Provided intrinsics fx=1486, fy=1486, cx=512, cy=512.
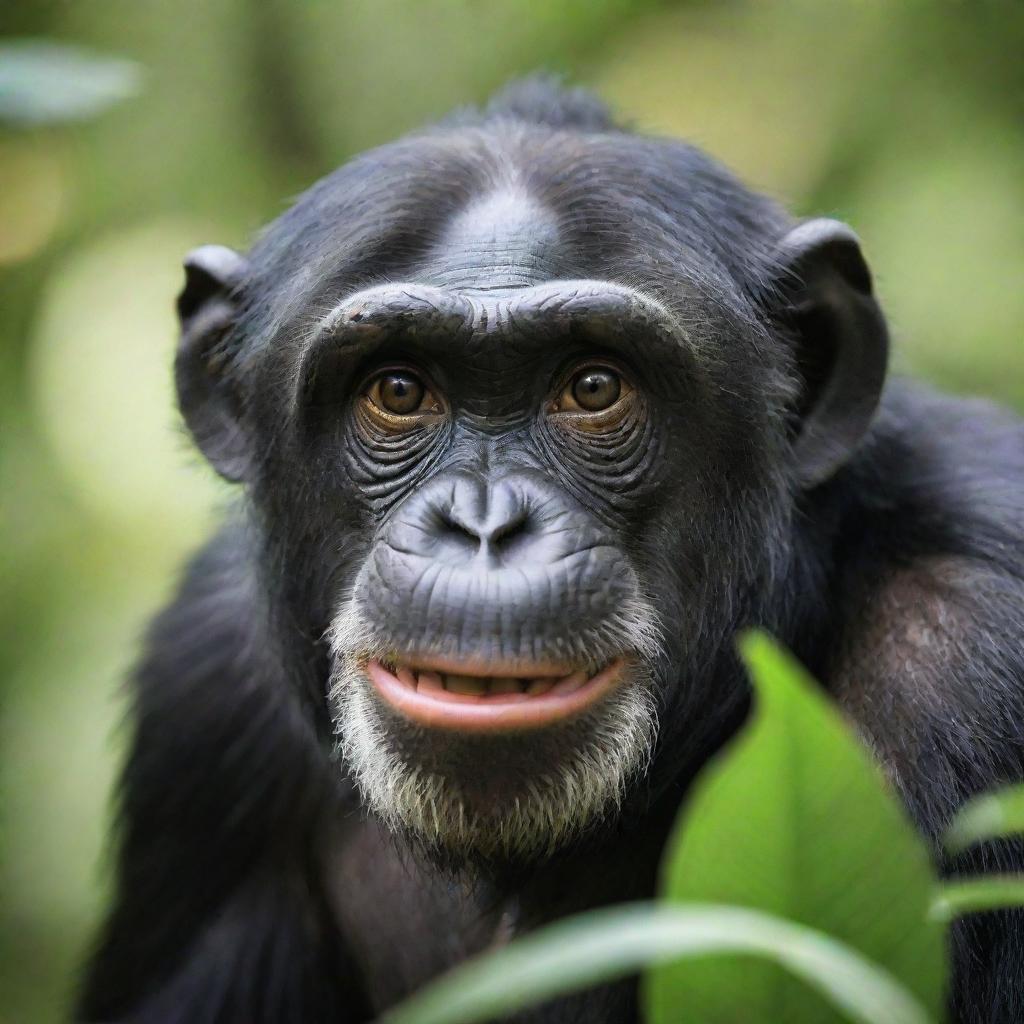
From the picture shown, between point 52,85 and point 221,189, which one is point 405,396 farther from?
point 221,189

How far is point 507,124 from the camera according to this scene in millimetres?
5570

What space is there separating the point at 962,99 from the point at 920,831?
27.6 ft

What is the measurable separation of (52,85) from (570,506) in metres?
1.84

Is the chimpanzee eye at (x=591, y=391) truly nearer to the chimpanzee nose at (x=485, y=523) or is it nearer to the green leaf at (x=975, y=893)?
the chimpanzee nose at (x=485, y=523)

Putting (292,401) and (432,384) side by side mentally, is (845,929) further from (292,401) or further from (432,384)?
(292,401)

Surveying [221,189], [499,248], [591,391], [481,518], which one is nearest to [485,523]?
[481,518]

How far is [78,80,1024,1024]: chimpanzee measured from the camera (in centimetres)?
417

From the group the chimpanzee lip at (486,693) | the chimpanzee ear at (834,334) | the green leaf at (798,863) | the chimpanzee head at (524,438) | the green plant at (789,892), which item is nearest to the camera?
the green plant at (789,892)

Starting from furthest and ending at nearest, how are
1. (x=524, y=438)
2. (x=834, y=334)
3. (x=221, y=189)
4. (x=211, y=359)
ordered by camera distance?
(x=221, y=189)
(x=211, y=359)
(x=834, y=334)
(x=524, y=438)

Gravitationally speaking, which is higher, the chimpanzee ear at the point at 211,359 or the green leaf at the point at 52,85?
the green leaf at the point at 52,85

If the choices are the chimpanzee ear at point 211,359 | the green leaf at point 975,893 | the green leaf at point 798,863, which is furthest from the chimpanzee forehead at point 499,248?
the green leaf at point 975,893

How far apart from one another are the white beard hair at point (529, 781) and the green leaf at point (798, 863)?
1560 mm

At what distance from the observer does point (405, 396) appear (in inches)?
184

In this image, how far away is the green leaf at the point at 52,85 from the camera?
4004 mm
